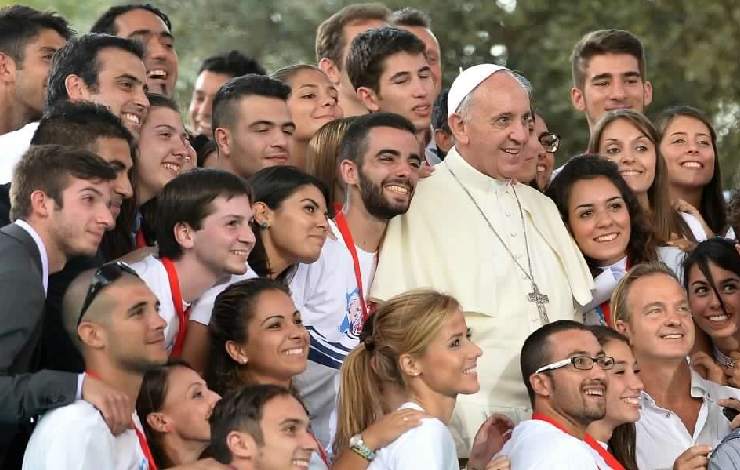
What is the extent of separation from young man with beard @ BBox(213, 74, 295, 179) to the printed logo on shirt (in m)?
0.80

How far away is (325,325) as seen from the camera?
241 inches

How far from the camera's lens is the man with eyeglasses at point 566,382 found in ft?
19.3

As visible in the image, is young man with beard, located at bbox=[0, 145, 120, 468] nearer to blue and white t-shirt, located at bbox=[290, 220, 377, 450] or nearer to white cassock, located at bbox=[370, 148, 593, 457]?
blue and white t-shirt, located at bbox=[290, 220, 377, 450]

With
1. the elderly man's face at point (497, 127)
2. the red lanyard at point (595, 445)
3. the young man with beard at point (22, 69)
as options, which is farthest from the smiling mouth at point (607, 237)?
the young man with beard at point (22, 69)

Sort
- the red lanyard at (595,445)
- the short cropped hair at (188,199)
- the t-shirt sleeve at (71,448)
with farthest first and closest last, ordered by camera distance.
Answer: the red lanyard at (595,445) < the short cropped hair at (188,199) < the t-shirt sleeve at (71,448)

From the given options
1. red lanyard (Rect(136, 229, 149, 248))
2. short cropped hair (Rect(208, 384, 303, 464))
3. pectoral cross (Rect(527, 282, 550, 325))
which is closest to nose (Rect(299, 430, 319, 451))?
short cropped hair (Rect(208, 384, 303, 464))

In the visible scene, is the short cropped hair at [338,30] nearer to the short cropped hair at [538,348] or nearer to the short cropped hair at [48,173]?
the short cropped hair at [538,348]

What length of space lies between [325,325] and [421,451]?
2.98ft


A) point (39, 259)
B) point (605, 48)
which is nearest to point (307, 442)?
point (39, 259)

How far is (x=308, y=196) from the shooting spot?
6.13m

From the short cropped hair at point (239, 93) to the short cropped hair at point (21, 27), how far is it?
0.74 m

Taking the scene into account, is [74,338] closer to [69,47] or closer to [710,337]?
[69,47]

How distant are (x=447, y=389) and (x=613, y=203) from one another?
154 centimetres

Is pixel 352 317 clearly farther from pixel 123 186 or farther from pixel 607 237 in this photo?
A: pixel 607 237
